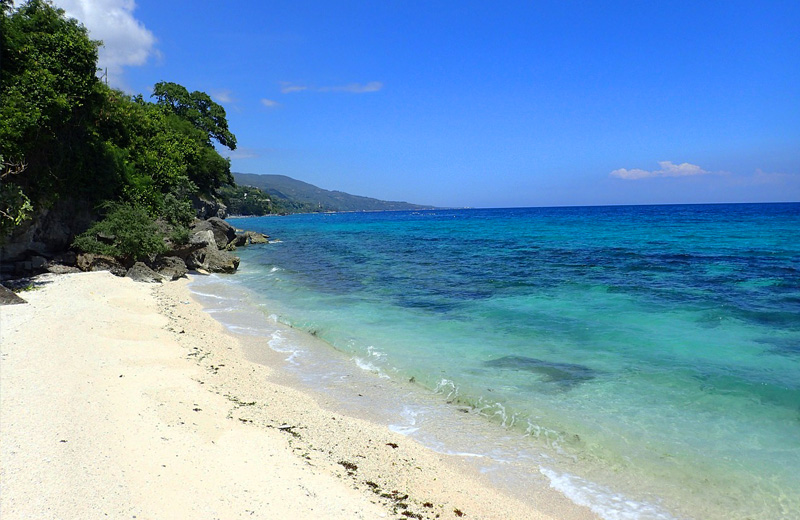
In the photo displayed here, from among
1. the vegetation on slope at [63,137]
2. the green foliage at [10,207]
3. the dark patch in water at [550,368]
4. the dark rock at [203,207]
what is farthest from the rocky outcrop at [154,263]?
the dark patch in water at [550,368]

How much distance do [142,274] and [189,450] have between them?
1524 cm

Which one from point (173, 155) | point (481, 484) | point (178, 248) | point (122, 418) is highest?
point (173, 155)

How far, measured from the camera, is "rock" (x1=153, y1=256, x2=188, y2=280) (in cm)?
1961

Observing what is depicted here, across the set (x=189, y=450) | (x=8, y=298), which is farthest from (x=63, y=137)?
(x=189, y=450)

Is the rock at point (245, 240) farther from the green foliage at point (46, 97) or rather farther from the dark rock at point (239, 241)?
the green foliage at point (46, 97)

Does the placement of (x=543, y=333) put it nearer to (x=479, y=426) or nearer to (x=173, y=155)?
(x=479, y=426)

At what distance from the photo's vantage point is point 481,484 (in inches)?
211

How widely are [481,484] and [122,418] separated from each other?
4766 mm

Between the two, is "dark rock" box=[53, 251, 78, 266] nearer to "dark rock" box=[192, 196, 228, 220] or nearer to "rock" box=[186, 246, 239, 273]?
"rock" box=[186, 246, 239, 273]

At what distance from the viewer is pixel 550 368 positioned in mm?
9281

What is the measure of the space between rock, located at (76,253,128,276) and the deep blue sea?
3.32 m

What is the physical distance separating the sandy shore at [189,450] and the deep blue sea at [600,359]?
108 centimetres

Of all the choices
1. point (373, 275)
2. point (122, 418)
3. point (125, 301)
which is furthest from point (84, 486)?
point (373, 275)

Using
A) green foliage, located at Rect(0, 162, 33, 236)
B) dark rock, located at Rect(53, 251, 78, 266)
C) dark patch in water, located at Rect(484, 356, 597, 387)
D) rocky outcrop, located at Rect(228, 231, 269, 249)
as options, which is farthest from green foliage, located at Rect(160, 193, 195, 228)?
dark patch in water, located at Rect(484, 356, 597, 387)
